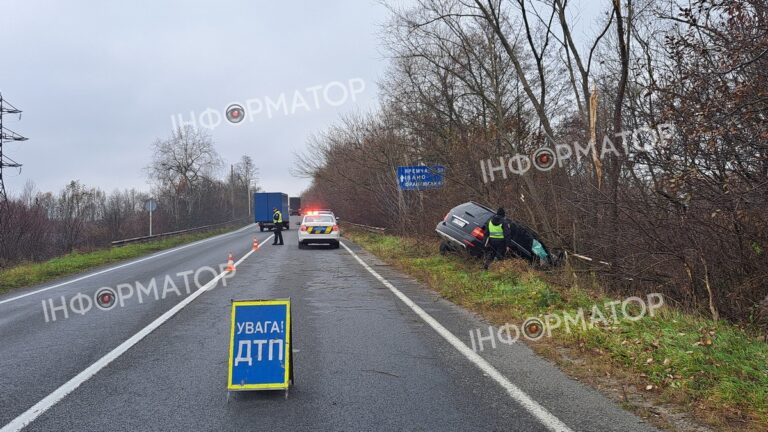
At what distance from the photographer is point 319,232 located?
989 inches

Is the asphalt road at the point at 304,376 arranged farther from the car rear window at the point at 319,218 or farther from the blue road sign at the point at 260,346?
the car rear window at the point at 319,218

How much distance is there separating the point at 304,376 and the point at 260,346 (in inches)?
25.8

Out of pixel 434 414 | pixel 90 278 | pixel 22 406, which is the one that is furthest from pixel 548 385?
pixel 90 278

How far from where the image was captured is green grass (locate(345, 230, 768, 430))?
184 inches

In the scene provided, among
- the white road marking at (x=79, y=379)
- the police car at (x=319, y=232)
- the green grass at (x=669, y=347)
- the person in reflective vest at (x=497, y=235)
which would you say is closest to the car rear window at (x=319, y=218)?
the police car at (x=319, y=232)

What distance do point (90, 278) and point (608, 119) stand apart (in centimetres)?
1444

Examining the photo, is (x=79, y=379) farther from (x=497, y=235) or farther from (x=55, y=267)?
(x=55, y=267)

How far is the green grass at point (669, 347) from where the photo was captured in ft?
15.3

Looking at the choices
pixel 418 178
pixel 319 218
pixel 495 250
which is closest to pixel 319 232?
pixel 319 218

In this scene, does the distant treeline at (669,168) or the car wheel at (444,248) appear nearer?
the distant treeline at (669,168)

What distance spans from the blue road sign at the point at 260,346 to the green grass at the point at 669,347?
3.35m

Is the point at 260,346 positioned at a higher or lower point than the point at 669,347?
higher

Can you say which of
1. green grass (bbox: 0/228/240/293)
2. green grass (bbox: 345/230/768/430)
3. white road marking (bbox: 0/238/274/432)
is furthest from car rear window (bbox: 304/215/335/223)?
white road marking (bbox: 0/238/274/432)

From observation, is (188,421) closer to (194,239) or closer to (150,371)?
(150,371)
